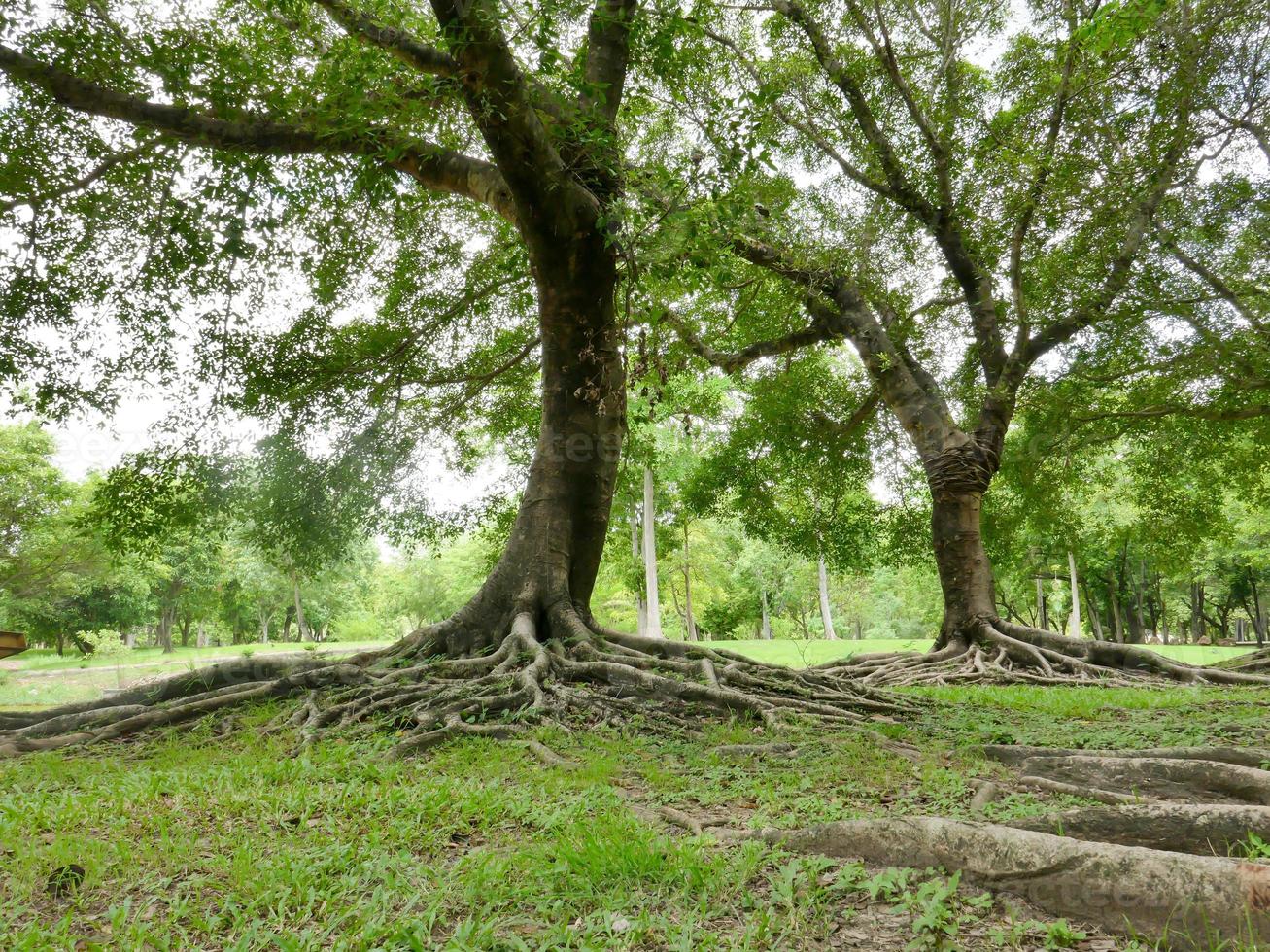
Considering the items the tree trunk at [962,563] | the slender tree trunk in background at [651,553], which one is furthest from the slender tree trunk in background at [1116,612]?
the tree trunk at [962,563]

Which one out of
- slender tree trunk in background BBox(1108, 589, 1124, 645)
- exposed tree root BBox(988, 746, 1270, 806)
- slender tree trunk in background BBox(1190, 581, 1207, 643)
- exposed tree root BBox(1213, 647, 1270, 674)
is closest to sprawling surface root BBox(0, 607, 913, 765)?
exposed tree root BBox(988, 746, 1270, 806)

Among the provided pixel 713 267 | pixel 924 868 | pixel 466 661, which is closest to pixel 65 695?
pixel 466 661

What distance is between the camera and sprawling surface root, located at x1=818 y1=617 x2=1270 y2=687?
11.0 meters

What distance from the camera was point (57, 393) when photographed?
9.21 metres

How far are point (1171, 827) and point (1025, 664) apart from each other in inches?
394

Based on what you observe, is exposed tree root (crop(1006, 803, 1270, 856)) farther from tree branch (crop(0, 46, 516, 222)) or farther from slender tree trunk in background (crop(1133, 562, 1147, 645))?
slender tree trunk in background (crop(1133, 562, 1147, 645))

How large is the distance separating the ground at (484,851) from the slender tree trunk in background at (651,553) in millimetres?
21209

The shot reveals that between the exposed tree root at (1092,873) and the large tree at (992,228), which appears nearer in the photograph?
the exposed tree root at (1092,873)

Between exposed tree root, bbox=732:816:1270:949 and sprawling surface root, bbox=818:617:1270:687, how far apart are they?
9.18 m

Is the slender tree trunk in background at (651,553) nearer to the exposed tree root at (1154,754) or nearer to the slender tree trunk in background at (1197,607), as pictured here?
the exposed tree root at (1154,754)

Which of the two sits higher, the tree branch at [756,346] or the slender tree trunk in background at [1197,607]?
the tree branch at [756,346]

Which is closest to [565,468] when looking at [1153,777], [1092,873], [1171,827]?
[1153,777]

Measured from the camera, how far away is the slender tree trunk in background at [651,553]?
1065 inches

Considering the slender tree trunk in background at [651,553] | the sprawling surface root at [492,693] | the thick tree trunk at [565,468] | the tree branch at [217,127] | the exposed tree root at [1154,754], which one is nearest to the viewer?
the exposed tree root at [1154,754]
